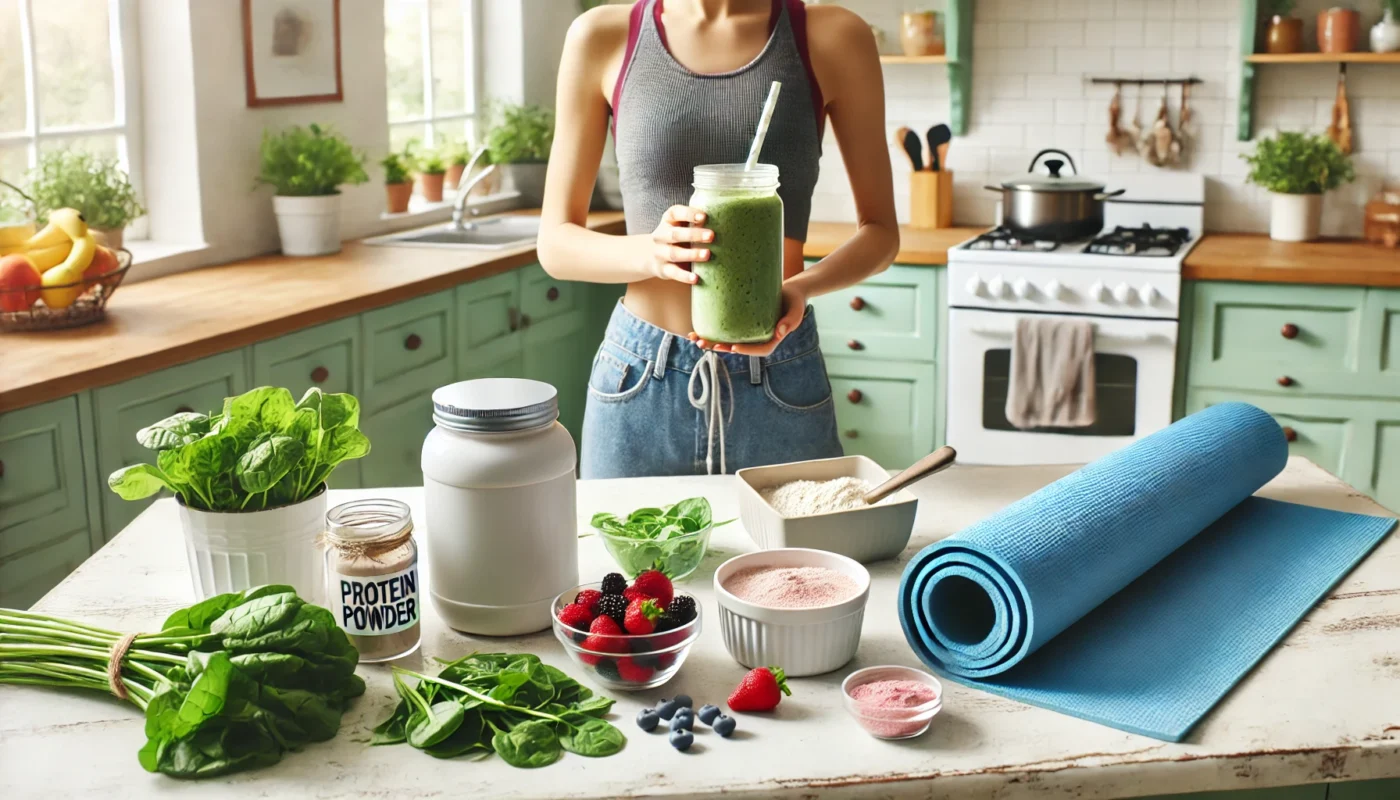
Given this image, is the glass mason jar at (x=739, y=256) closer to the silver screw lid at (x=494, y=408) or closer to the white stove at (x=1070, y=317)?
the silver screw lid at (x=494, y=408)

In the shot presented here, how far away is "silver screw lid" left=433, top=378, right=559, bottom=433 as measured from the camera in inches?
50.1

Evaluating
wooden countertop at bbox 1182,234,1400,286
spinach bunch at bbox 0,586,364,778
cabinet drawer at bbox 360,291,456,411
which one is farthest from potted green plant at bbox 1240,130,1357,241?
spinach bunch at bbox 0,586,364,778

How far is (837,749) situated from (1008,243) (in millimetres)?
3190

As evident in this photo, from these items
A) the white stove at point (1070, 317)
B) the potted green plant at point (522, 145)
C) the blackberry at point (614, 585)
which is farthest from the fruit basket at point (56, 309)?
the white stove at point (1070, 317)

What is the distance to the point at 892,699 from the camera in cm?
117

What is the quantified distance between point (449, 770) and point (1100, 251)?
10.7 feet

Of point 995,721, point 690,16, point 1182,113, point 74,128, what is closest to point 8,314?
point 74,128

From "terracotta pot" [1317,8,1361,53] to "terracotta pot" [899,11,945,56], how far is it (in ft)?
3.95

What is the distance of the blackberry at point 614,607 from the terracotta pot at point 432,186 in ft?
11.8

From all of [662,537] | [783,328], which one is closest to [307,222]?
[783,328]

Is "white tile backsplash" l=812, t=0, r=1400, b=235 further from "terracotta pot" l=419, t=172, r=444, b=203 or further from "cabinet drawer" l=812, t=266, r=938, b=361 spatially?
"terracotta pot" l=419, t=172, r=444, b=203

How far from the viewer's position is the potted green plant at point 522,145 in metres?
4.83

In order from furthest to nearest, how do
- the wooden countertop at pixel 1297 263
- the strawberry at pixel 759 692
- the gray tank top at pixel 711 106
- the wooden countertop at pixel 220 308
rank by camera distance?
the wooden countertop at pixel 1297 263 < the wooden countertop at pixel 220 308 < the gray tank top at pixel 711 106 < the strawberry at pixel 759 692

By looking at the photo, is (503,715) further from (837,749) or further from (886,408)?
(886,408)
